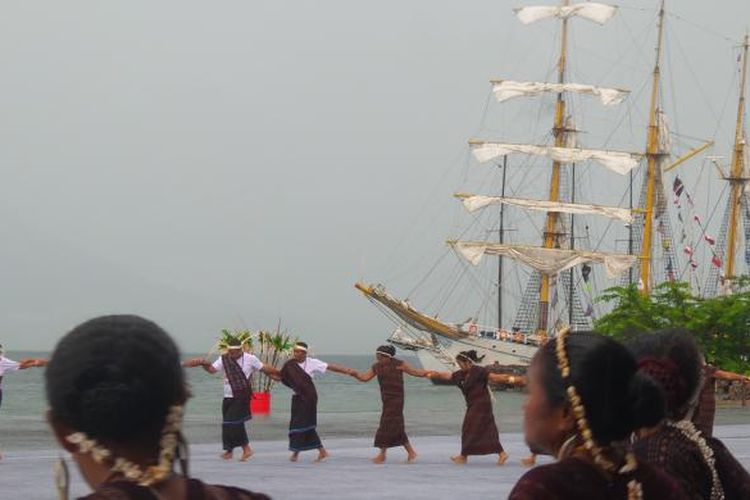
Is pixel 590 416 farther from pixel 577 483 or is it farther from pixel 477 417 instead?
pixel 477 417

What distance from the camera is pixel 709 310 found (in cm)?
6134

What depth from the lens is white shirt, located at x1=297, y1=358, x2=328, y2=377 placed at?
2085cm

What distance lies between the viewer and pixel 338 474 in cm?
1741

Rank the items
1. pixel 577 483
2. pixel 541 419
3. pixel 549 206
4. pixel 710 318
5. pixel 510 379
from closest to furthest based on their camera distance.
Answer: pixel 577 483
pixel 541 419
pixel 510 379
pixel 710 318
pixel 549 206

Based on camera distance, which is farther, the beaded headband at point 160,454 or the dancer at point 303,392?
the dancer at point 303,392

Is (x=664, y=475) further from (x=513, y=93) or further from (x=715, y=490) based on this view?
(x=513, y=93)

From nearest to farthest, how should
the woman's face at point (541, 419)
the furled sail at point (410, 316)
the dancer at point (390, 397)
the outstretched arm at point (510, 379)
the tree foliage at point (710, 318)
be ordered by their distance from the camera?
the woman's face at point (541, 419) → the outstretched arm at point (510, 379) → the dancer at point (390, 397) → the tree foliage at point (710, 318) → the furled sail at point (410, 316)

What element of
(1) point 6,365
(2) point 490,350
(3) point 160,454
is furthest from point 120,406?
(2) point 490,350

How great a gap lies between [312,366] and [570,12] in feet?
248

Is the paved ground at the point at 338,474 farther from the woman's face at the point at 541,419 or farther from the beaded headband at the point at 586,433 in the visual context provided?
the beaded headband at the point at 586,433

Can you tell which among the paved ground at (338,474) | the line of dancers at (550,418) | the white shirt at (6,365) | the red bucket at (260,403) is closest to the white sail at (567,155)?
the red bucket at (260,403)

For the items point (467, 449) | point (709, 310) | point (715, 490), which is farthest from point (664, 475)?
point (709, 310)

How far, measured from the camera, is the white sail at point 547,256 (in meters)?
86.2

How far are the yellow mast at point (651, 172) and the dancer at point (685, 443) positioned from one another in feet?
272
